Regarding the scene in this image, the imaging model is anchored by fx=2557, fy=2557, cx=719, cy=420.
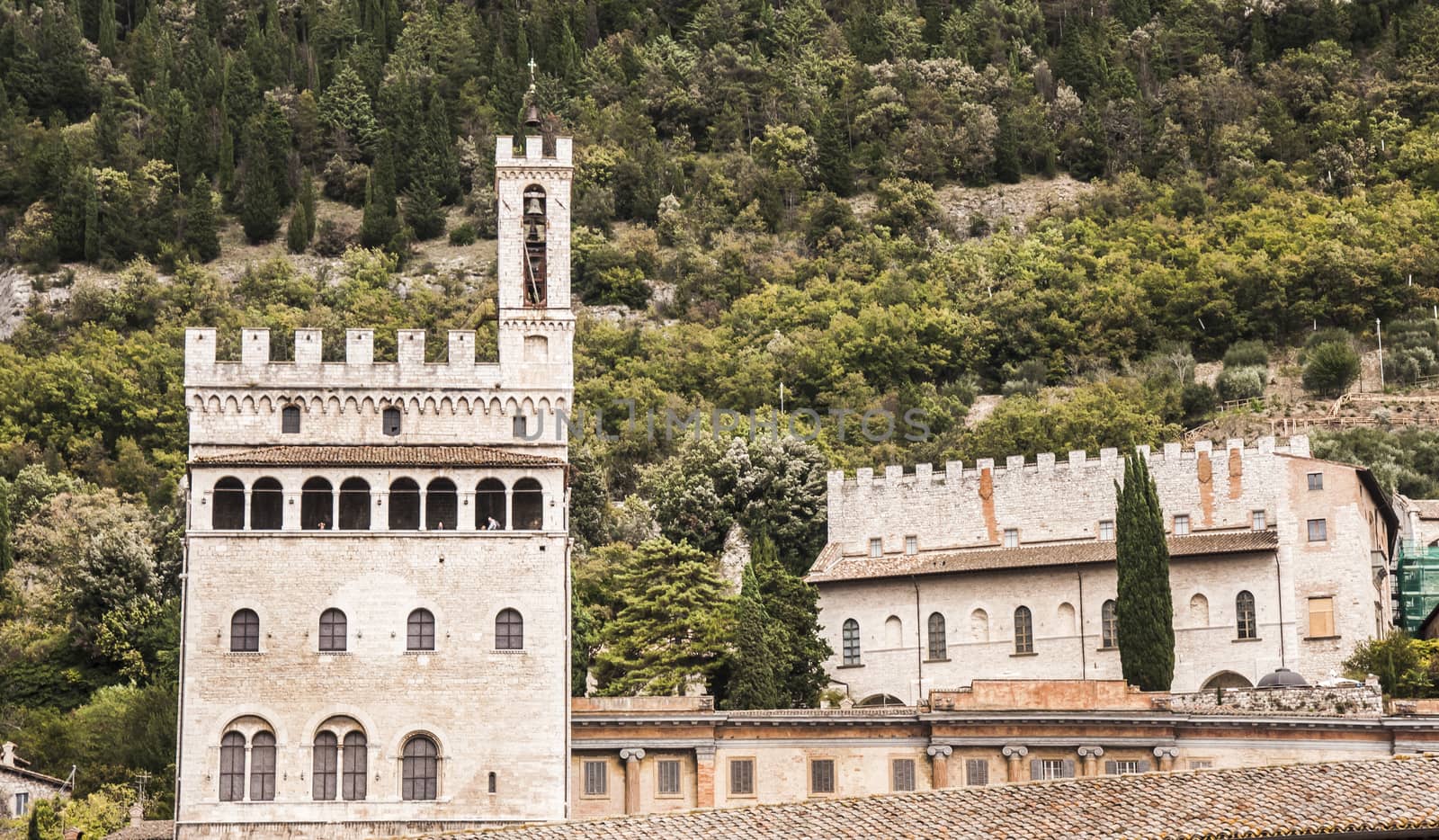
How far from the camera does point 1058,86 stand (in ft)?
465

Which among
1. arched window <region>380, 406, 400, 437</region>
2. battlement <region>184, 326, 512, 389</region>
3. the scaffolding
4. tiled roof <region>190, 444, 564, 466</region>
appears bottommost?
the scaffolding

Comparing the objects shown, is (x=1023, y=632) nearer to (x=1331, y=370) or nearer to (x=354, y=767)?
(x=354, y=767)

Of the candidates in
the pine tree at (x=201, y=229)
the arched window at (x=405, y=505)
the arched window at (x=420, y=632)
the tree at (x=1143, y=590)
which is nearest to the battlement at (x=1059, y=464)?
the tree at (x=1143, y=590)

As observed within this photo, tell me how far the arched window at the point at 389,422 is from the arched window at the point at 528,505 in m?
3.25

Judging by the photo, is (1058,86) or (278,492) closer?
(278,492)

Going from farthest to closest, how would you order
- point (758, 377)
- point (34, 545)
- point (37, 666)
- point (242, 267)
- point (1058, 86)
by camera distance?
1. point (1058, 86)
2. point (242, 267)
3. point (758, 377)
4. point (34, 545)
5. point (37, 666)

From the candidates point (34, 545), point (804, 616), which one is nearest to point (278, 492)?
point (804, 616)

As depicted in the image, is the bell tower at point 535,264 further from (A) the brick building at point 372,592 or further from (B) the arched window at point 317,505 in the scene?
(B) the arched window at point 317,505

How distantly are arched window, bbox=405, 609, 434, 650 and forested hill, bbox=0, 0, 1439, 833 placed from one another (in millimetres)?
10973

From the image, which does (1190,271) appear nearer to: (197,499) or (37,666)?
(37,666)

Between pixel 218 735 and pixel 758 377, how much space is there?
52.2 meters

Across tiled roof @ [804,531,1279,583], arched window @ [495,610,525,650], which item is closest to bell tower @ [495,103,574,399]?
arched window @ [495,610,525,650]

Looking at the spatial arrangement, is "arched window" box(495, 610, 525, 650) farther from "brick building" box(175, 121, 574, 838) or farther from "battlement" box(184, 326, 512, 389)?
"battlement" box(184, 326, 512, 389)

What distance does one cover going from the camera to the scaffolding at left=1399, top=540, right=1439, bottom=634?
76.2m
